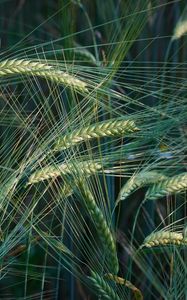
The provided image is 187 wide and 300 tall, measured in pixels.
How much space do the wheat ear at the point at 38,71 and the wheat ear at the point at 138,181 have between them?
0.56ft

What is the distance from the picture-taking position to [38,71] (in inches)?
41.8

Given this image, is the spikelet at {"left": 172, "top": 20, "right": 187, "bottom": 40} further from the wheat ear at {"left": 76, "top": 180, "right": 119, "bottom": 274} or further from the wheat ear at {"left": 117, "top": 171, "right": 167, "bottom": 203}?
the wheat ear at {"left": 76, "top": 180, "right": 119, "bottom": 274}

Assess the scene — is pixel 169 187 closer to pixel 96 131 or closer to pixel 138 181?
pixel 138 181

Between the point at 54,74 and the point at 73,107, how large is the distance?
0.37 feet

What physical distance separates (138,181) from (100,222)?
15cm

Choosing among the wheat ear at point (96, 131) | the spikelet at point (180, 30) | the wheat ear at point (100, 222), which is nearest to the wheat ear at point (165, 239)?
the wheat ear at point (100, 222)

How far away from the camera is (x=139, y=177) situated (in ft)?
3.85

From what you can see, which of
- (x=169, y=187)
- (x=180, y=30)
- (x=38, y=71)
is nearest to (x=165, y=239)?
(x=169, y=187)

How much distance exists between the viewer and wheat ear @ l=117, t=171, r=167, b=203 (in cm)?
114

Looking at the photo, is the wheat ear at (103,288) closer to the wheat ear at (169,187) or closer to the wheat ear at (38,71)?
the wheat ear at (169,187)

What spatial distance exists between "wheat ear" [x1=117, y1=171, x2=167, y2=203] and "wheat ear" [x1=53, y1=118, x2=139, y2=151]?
0.08 m

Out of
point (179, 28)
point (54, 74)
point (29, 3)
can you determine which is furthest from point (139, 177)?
point (29, 3)

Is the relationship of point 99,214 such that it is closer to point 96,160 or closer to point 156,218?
point 96,160

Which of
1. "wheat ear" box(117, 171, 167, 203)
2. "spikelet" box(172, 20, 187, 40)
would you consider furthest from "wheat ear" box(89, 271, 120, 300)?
"spikelet" box(172, 20, 187, 40)
